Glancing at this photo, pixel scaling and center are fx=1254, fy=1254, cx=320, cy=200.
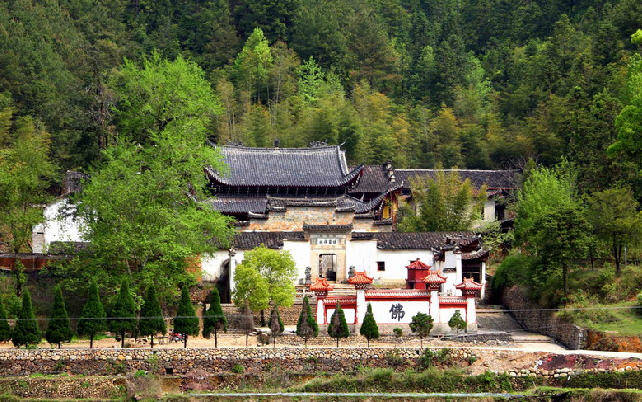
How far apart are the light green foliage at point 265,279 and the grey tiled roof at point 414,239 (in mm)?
5278

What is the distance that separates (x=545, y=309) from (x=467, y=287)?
3260 millimetres

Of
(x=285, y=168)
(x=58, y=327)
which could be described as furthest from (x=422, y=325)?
(x=285, y=168)

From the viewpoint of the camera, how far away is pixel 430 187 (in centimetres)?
5506

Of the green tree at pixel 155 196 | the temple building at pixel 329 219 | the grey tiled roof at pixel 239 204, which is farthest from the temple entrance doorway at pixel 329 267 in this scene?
the grey tiled roof at pixel 239 204

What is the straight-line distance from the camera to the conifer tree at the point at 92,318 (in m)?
39.8

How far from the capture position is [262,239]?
160ft

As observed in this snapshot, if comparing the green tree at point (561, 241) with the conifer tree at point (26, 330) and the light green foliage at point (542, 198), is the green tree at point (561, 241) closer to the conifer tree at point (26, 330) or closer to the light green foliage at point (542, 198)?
the light green foliage at point (542, 198)

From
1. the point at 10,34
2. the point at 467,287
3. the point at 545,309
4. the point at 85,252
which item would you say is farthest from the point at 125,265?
the point at 10,34

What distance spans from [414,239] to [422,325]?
8948mm

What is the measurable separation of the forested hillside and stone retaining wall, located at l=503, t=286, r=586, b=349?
6.89 metres

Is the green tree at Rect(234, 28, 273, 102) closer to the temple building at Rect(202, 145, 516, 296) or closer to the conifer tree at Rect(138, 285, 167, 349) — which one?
the temple building at Rect(202, 145, 516, 296)

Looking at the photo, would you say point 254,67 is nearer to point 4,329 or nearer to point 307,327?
point 307,327

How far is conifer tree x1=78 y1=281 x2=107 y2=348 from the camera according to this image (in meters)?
39.8

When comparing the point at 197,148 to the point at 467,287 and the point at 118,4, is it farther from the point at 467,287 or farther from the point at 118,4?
the point at 118,4
